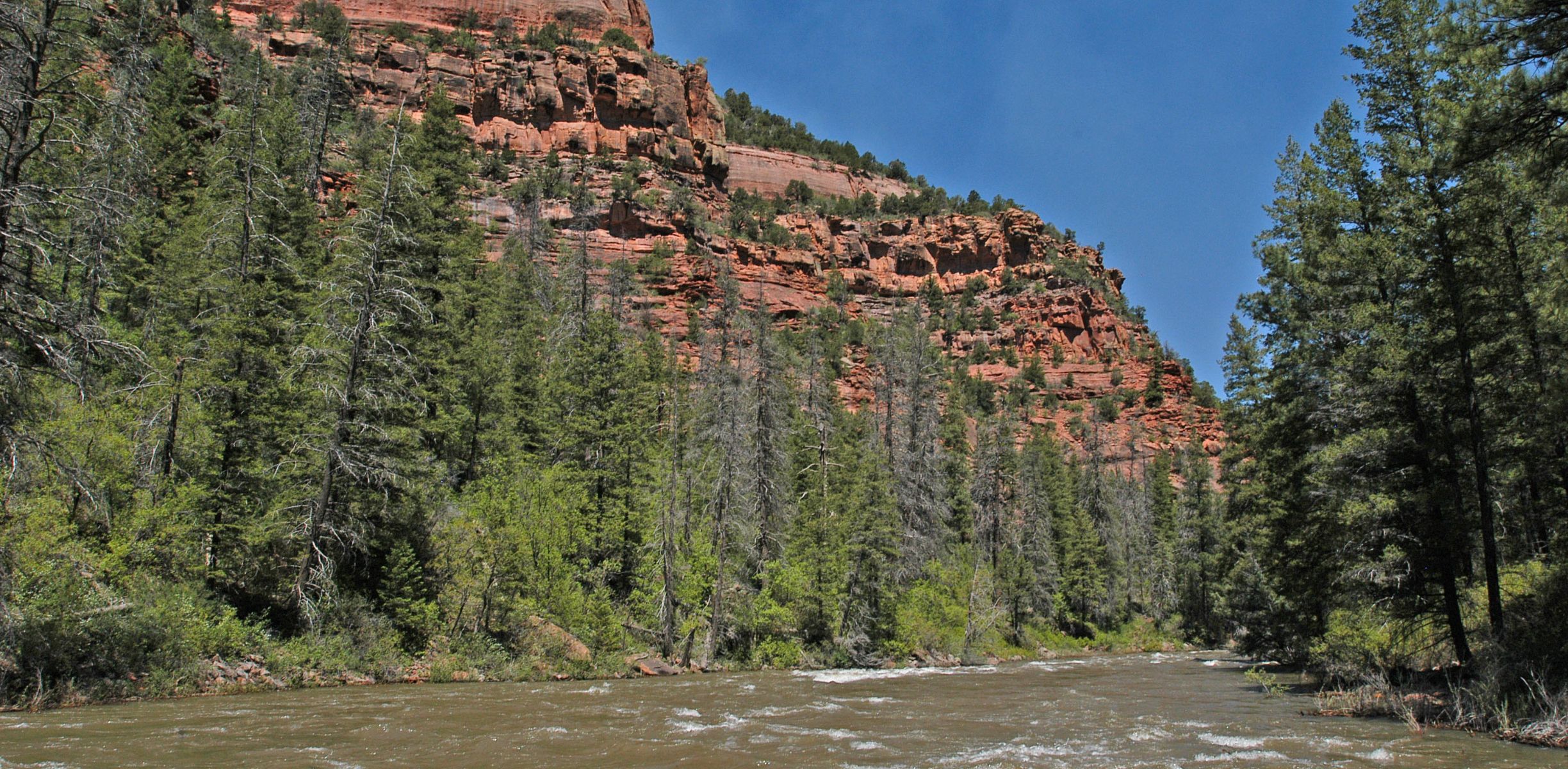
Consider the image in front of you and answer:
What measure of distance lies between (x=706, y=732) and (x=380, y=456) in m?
11.5

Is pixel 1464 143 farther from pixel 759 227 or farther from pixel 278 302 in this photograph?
pixel 759 227

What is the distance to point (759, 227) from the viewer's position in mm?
112812

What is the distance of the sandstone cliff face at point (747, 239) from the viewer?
90000 mm

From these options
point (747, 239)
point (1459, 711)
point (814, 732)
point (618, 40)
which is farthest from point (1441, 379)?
point (618, 40)

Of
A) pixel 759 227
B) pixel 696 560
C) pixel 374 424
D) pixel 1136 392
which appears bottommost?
pixel 696 560

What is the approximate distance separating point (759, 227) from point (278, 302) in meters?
92.5

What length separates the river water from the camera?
32.9 feet

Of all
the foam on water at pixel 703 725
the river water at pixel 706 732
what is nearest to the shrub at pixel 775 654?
the river water at pixel 706 732

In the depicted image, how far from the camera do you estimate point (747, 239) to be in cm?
10644

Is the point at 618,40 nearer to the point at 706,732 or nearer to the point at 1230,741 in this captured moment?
the point at 706,732

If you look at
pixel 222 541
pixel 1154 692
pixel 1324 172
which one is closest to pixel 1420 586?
pixel 1154 692

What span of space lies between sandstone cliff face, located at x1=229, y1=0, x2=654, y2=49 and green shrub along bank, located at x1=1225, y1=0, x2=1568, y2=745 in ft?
375

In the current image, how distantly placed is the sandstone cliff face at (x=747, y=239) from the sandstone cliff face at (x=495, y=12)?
1.39 m

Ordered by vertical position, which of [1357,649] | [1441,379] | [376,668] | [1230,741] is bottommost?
[376,668]
